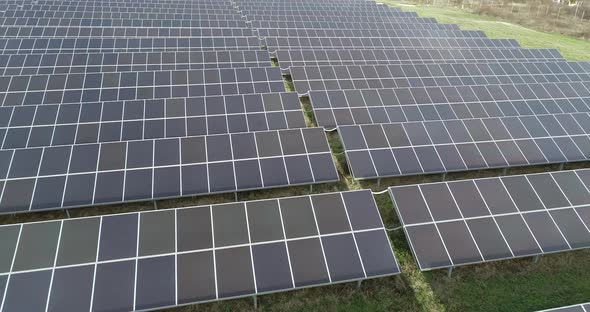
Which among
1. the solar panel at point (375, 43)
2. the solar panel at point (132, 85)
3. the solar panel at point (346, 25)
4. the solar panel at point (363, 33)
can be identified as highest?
the solar panel at point (132, 85)

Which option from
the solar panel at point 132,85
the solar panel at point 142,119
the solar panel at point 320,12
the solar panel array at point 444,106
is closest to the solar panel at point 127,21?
the solar panel array at point 444,106

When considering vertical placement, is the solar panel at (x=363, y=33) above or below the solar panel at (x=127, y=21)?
above

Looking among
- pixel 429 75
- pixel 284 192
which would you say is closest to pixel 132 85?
pixel 284 192

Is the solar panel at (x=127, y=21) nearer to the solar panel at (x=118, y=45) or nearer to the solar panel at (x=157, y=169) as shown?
the solar panel at (x=118, y=45)

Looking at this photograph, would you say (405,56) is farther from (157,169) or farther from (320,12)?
(157,169)

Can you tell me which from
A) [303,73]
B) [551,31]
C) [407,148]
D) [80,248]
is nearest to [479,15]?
[551,31]

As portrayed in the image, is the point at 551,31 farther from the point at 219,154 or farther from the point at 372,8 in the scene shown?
the point at 219,154
